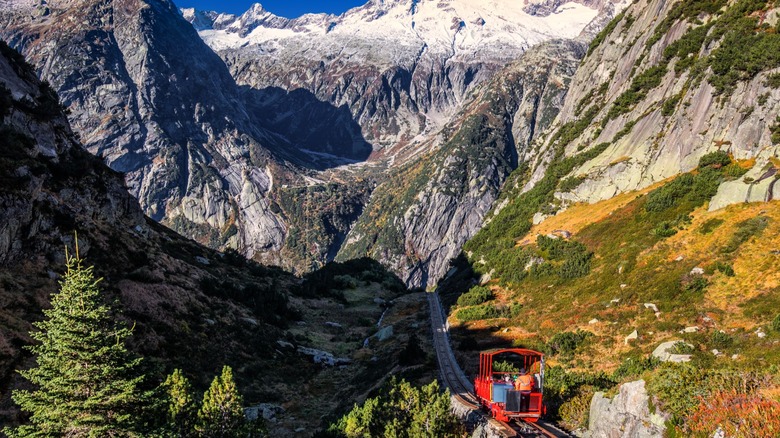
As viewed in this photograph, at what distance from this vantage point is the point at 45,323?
12.9 meters

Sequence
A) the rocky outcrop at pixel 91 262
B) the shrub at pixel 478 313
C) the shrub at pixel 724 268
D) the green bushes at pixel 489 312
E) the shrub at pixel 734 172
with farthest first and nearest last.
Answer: the shrub at pixel 478 313, the green bushes at pixel 489 312, the shrub at pixel 734 172, the shrub at pixel 724 268, the rocky outcrop at pixel 91 262

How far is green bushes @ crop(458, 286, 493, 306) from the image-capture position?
48.9 m

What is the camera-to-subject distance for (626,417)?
44.9ft

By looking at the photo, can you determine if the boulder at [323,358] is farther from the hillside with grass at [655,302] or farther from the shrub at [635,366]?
the shrub at [635,366]

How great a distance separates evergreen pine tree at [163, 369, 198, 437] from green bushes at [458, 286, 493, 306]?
36058 mm

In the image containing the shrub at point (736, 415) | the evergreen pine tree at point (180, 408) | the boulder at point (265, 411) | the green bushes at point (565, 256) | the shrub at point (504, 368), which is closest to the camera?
the shrub at point (736, 415)

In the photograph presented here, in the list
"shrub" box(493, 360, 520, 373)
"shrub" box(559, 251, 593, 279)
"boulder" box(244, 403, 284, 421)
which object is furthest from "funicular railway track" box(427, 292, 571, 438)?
"shrub" box(559, 251, 593, 279)

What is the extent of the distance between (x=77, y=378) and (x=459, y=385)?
20.8 meters

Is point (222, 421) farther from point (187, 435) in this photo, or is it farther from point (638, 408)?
point (638, 408)

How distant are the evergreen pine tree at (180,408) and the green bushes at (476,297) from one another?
36.1 metres

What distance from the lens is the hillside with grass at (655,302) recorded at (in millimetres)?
13367

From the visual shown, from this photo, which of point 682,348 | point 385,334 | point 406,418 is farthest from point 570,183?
point 406,418

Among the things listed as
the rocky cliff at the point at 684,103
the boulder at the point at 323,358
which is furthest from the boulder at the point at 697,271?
the boulder at the point at 323,358

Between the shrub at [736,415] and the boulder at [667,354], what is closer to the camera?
the shrub at [736,415]
